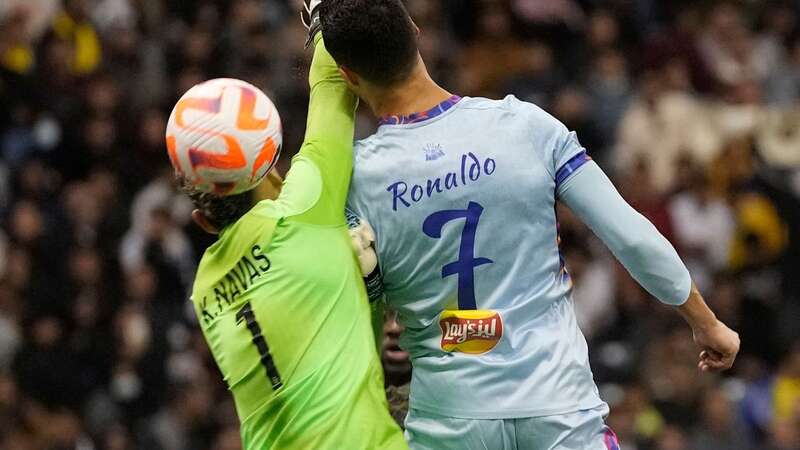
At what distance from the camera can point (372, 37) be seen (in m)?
4.61

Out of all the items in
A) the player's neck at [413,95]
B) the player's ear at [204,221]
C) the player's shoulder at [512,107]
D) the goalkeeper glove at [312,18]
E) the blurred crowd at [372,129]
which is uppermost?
the goalkeeper glove at [312,18]

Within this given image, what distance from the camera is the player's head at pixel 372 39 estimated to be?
4605 millimetres

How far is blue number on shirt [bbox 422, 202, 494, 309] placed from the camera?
4617 millimetres

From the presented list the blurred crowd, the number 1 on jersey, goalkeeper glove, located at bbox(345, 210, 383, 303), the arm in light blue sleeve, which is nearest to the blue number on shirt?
goalkeeper glove, located at bbox(345, 210, 383, 303)

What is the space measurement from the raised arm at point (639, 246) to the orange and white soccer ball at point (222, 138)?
3.03 feet

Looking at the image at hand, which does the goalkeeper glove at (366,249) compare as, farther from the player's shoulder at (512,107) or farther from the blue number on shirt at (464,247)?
the player's shoulder at (512,107)

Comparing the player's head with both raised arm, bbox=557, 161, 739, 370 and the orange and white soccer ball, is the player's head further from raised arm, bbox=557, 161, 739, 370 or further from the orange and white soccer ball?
raised arm, bbox=557, 161, 739, 370

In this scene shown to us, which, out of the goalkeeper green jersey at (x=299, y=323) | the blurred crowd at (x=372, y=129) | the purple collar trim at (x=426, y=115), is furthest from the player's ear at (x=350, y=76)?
the blurred crowd at (x=372, y=129)

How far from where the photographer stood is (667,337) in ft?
38.0

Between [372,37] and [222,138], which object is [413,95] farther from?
[222,138]

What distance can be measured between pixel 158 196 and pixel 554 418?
322 inches

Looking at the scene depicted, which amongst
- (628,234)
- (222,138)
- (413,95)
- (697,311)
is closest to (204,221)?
(222,138)

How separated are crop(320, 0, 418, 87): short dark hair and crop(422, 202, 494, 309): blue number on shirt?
1.52 ft

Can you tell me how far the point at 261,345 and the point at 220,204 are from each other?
447 mm
